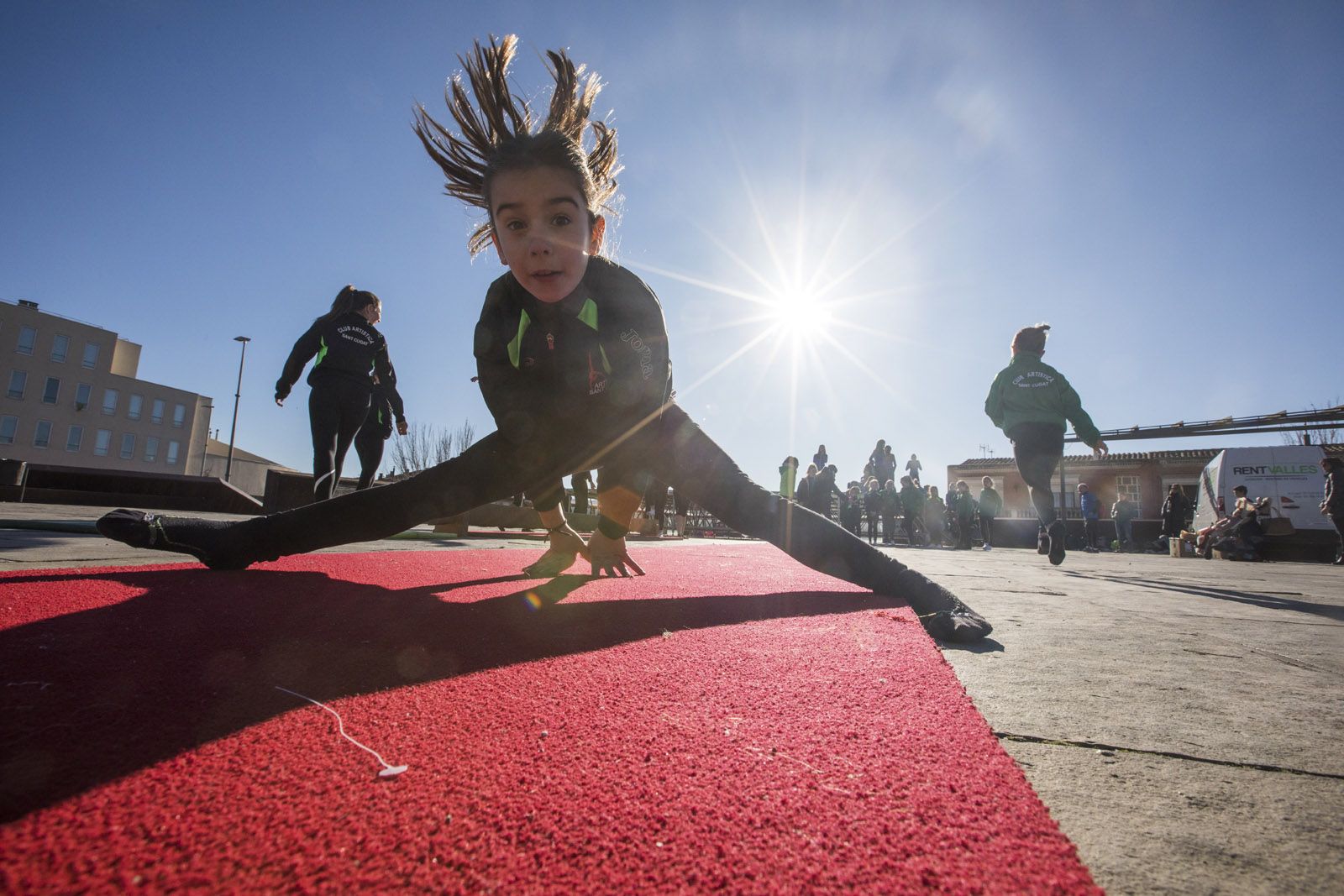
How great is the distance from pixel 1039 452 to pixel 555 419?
4.52 m

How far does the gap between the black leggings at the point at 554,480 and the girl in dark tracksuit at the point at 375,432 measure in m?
3.16

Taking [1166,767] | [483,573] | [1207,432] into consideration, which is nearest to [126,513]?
[483,573]

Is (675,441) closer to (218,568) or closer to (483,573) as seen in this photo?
(483,573)

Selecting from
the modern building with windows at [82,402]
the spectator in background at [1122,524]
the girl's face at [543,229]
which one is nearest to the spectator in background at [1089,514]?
the spectator in background at [1122,524]

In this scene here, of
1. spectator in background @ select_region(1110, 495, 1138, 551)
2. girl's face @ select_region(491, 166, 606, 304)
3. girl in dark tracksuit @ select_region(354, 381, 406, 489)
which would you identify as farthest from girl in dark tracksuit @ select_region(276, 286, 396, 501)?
spectator in background @ select_region(1110, 495, 1138, 551)

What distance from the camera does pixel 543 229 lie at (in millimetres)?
2064

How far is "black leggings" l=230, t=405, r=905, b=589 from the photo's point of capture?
79.7 inches

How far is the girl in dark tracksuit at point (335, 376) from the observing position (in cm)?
437

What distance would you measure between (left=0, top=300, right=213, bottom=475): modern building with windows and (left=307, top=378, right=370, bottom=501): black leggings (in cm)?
4193

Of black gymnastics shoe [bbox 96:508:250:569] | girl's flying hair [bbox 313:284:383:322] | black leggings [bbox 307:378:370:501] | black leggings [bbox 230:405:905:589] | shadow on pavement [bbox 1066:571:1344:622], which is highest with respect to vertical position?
girl's flying hair [bbox 313:284:383:322]

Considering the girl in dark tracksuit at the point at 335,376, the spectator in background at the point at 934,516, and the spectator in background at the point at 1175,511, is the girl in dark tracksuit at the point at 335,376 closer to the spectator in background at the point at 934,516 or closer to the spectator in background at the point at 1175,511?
the spectator in background at the point at 934,516

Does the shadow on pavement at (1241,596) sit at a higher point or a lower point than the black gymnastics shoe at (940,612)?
lower

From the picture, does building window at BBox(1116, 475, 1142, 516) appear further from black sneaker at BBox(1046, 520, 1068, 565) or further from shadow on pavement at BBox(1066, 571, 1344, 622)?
shadow on pavement at BBox(1066, 571, 1344, 622)

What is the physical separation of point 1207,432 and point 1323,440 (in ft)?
19.2
